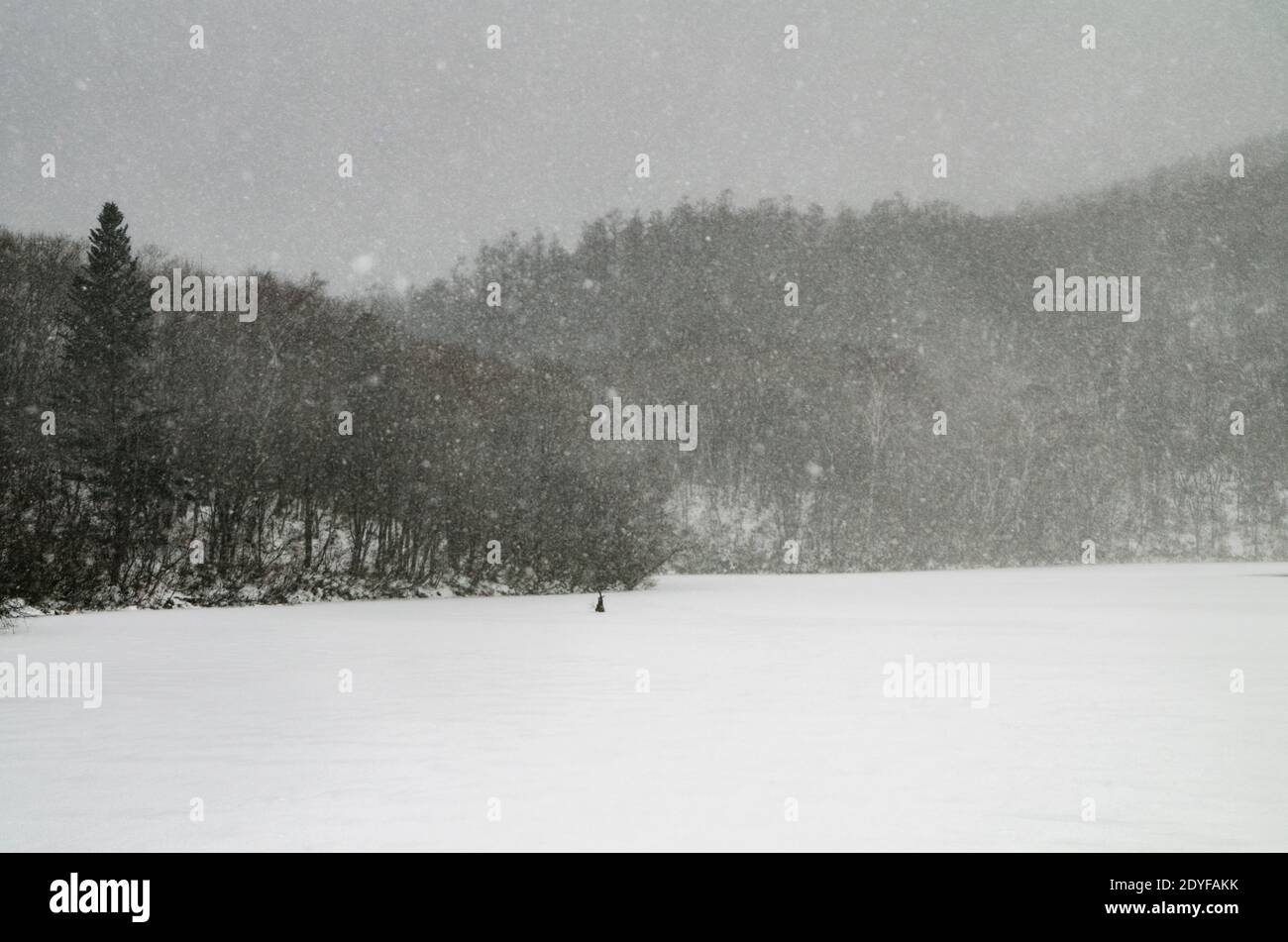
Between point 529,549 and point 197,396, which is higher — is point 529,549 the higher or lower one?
the lower one

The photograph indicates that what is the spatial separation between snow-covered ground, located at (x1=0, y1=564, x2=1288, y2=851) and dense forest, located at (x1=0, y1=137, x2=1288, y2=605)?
48.7ft

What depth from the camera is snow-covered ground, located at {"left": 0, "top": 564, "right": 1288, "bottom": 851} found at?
23.6 ft

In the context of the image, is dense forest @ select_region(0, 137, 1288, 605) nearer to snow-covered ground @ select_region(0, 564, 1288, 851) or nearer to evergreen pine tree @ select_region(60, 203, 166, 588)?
evergreen pine tree @ select_region(60, 203, 166, 588)

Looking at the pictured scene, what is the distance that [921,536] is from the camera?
7719cm

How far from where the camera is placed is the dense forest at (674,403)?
3738 cm

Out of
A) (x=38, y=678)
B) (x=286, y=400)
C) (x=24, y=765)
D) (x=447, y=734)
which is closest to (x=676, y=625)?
(x=38, y=678)

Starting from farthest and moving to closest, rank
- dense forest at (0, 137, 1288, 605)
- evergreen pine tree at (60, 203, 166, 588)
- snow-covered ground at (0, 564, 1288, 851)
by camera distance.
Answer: dense forest at (0, 137, 1288, 605) → evergreen pine tree at (60, 203, 166, 588) → snow-covered ground at (0, 564, 1288, 851)

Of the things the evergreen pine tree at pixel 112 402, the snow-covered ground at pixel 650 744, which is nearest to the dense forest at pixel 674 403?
the evergreen pine tree at pixel 112 402

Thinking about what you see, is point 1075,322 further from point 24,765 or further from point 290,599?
point 24,765

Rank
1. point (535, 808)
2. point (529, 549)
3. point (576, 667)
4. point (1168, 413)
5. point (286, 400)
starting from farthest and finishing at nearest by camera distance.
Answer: point (1168, 413), point (286, 400), point (529, 549), point (576, 667), point (535, 808)

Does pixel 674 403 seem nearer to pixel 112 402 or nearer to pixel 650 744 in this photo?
pixel 112 402

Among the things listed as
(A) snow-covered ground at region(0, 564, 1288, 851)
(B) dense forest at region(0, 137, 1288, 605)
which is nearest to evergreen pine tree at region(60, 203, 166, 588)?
(B) dense forest at region(0, 137, 1288, 605)

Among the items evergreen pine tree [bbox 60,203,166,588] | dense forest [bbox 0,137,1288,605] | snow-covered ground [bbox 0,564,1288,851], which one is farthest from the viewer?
dense forest [bbox 0,137,1288,605]

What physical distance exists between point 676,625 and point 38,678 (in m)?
12.0
